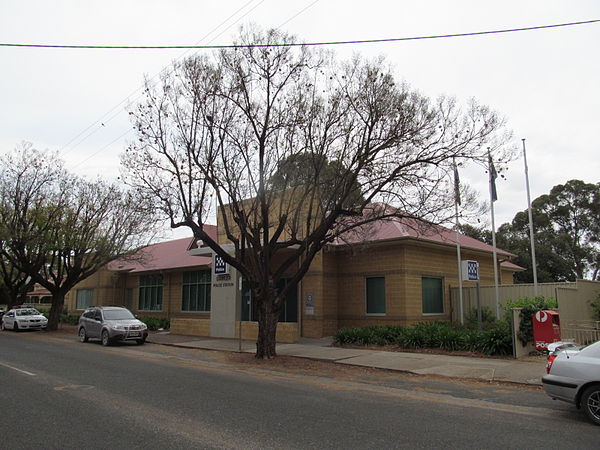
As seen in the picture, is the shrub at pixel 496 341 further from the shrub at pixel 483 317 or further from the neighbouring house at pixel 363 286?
the shrub at pixel 483 317

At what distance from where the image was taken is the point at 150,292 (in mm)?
33906

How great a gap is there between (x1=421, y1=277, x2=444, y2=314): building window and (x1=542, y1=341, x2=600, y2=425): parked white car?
13293mm

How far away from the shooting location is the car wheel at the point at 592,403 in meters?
7.10

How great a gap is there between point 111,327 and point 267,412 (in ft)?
48.3

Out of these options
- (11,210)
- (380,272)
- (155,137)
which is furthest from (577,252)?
(11,210)

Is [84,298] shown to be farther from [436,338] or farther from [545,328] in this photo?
[545,328]

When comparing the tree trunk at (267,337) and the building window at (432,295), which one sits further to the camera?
the building window at (432,295)

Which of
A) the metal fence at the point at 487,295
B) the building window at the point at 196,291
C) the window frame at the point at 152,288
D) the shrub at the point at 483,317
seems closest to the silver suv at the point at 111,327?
the building window at the point at 196,291

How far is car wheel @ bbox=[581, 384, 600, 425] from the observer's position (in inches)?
279

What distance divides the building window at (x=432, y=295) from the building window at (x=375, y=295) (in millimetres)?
1793

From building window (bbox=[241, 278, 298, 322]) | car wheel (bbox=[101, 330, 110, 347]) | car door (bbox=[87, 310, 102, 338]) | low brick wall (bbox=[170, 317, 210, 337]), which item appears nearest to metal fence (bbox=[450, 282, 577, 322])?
building window (bbox=[241, 278, 298, 322])

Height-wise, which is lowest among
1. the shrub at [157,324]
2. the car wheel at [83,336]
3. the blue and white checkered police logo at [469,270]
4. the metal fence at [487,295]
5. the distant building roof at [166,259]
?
the car wheel at [83,336]

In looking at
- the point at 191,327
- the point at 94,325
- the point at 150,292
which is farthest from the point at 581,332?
the point at 150,292

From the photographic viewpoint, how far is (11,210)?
28.1 meters
